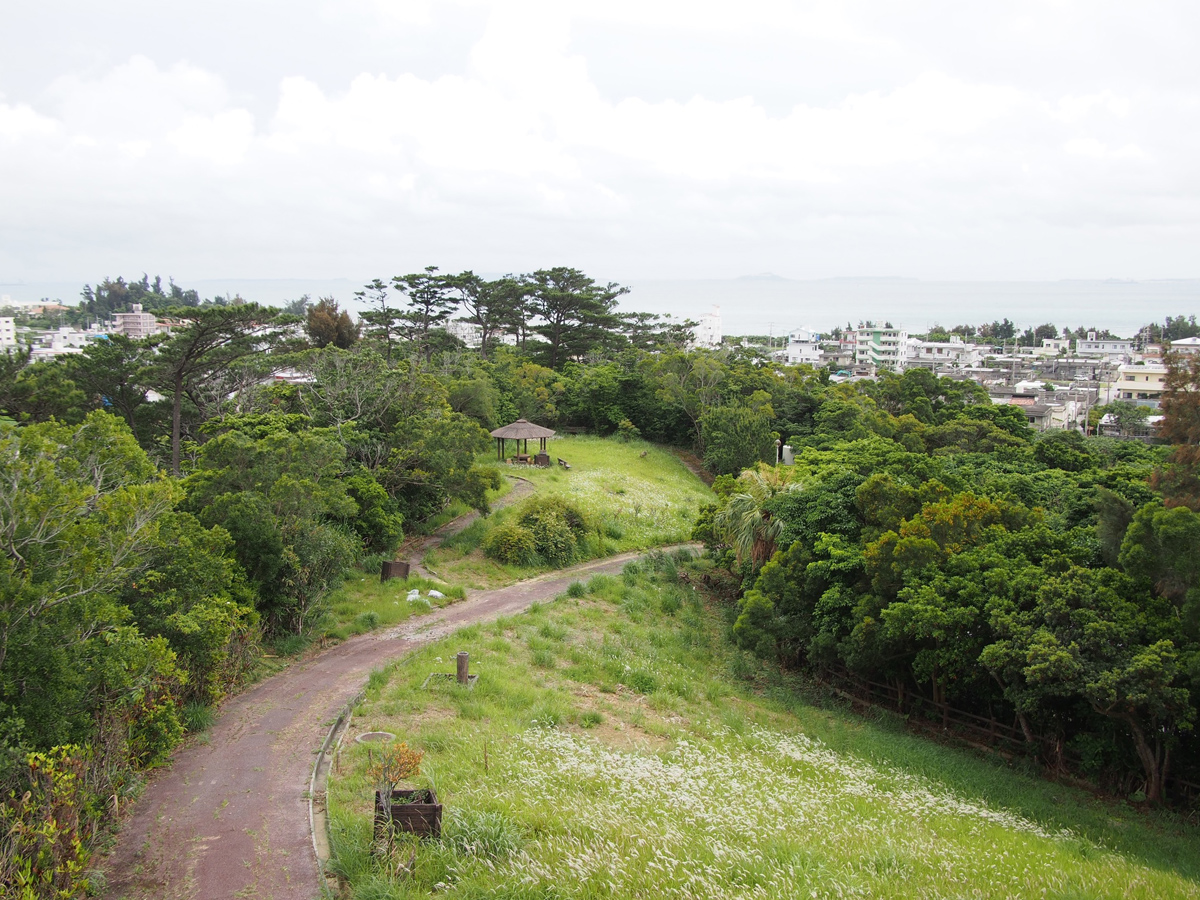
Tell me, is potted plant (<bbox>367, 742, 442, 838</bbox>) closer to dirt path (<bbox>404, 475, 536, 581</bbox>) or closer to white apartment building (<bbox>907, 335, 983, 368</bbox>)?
dirt path (<bbox>404, 475, 536, 581</bbox>)

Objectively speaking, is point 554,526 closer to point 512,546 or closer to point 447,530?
point 512,546

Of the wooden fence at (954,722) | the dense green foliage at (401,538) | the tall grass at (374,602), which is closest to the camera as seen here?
the dense green foliage at (401,538)

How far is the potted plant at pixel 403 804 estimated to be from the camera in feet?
29.1

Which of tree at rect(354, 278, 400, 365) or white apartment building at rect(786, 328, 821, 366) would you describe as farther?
white apartment building at rect(786, 328, 821, 366)

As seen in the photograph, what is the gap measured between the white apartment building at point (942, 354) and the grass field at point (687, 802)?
114870 millimetres

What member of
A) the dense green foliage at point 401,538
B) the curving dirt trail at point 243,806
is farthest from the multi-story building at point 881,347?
the curving dirt trail at point 243,806

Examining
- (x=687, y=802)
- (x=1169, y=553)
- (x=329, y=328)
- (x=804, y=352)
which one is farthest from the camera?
(x=804, y=352)

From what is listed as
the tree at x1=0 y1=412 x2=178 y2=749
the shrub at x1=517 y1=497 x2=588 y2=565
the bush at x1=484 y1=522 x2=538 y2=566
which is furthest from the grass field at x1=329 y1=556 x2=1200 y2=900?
the shrub at x1=517 y1=497 x2=588 y2=565

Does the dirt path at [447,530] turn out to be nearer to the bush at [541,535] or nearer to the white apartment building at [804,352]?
the bush at [541,535]

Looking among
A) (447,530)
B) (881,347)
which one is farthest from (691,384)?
(881,347)

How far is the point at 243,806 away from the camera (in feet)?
33.5

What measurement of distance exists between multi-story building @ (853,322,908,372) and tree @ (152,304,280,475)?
115 meters

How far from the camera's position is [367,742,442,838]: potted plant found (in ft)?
29.1

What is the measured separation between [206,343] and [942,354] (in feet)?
412
